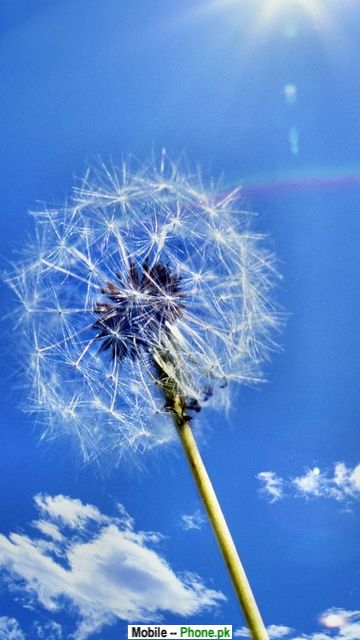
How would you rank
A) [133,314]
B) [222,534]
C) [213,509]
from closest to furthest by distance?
[222,534] → [213,509] → [133,314]

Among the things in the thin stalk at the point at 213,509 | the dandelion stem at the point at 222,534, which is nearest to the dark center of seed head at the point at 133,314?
the thin stalk at the point at 213,509

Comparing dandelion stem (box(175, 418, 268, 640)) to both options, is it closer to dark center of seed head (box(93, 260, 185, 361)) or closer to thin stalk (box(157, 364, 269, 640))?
thin stalk (box(157, 364, 269, 640))

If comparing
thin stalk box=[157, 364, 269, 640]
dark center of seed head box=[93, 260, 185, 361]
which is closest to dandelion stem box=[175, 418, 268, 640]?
thin stalk box=[157, 364, 269, 640]

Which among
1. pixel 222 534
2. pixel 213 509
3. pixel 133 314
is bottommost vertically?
pixel 222 534

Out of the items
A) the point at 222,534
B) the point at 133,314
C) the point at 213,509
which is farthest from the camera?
the point at 133,314

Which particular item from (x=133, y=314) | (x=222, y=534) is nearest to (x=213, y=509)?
(x=222, y=534)

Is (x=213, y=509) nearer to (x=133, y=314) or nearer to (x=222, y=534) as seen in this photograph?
(x=222, y=534)

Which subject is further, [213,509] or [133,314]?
[133,314]

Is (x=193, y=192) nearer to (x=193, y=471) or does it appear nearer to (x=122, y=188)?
(x=122, y=188)
